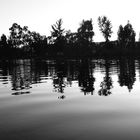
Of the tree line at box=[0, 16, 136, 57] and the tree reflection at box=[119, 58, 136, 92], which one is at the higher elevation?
the tree line at box=[0, 16, 136, 57]

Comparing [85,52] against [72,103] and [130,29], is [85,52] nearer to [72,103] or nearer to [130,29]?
[130,29]

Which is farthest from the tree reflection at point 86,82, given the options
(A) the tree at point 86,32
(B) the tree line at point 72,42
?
(A) the tree at point 86,32

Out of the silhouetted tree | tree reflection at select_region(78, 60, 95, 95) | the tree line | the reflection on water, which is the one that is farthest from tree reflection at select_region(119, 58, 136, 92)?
the silhouetted tree

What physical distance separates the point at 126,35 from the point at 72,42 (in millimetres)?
25228

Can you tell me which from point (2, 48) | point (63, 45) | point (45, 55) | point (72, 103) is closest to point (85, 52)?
point (63, 45)

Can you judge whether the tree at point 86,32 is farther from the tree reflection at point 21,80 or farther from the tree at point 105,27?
the tree reflection at point 21,80

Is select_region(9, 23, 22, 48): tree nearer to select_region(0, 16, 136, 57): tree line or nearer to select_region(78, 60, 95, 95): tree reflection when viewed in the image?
select_region(0, 16, 136, 57): tree line

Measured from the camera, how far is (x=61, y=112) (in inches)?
311

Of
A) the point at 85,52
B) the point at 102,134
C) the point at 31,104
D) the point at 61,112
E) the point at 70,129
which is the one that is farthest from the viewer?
the point at 85,52

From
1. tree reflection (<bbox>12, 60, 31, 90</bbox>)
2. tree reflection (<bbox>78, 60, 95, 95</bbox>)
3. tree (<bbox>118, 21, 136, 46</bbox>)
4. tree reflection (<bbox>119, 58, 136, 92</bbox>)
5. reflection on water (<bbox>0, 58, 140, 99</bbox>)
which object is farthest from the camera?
tree (<bbox>118, 21, 136, 46</bbox>)

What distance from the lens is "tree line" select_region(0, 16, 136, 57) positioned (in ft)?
311

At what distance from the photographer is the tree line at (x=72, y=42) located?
94.8 meters

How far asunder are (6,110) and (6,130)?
8.43 feet

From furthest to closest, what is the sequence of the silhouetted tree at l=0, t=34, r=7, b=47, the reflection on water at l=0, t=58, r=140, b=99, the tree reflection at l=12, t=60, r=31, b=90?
the silhouetted tree at l=0, t=34, r=7, b=47
the tree reflection at l=12, t=60, r=31, b=90
the reflection on water at l=0, t=58, r=140, b=99
